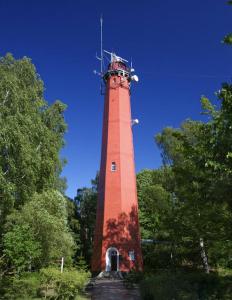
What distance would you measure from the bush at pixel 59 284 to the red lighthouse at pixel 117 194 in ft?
Answer: 35.4

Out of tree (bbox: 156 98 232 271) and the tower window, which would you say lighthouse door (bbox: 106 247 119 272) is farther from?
tree (bbox: 156 98 232 271)

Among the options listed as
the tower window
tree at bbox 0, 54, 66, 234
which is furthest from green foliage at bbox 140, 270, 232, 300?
the tower window

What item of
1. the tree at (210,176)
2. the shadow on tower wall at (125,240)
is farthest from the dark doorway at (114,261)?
the tree at (210,176)

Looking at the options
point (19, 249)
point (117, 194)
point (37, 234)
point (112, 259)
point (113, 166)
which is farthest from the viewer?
point (113, 166)

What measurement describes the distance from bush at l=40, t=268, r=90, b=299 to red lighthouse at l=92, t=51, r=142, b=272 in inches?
425

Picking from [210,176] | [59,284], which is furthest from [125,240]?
[210,176]

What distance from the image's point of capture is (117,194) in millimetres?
26562

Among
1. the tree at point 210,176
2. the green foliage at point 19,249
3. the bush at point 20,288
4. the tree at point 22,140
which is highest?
the tree at point 22,140

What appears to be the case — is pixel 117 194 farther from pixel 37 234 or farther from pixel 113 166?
pixel 37 234

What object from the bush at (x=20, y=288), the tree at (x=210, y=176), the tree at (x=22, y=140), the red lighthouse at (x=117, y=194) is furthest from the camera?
the red lighthouse at (x=117, y=194)

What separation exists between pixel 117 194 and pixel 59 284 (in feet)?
41.8

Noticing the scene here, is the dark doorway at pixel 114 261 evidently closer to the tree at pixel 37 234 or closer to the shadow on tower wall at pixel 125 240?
the shadow on tower wall at pixel 125 240

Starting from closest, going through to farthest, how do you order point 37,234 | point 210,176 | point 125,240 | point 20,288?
point 210,176, point 20,288, point 37,234, point 125,240

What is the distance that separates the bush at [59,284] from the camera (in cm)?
1423
